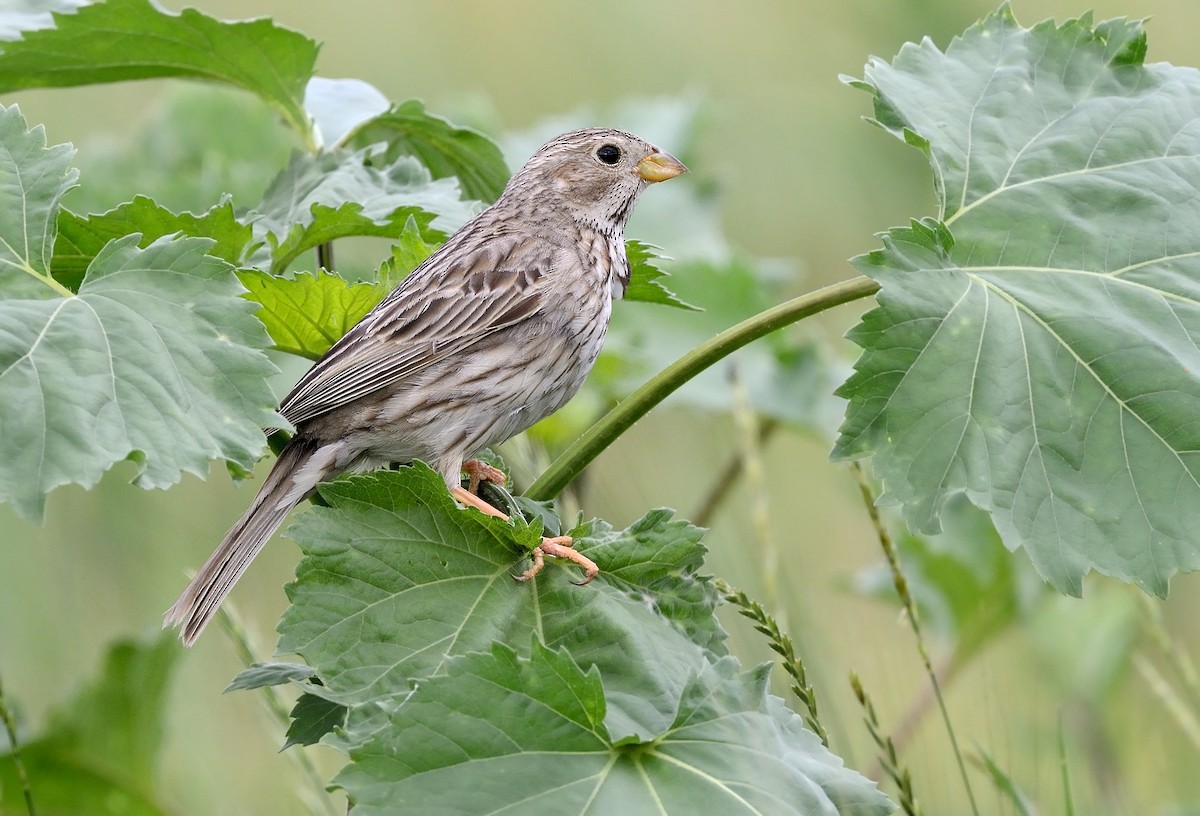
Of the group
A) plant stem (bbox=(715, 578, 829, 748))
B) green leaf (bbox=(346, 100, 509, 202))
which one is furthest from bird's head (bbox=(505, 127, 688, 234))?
plant stem (bbox=(715, 578, 829, 748))

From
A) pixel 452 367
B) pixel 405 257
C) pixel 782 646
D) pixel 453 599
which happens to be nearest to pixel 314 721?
pixel 453 599

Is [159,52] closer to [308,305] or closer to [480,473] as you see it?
[308,305]

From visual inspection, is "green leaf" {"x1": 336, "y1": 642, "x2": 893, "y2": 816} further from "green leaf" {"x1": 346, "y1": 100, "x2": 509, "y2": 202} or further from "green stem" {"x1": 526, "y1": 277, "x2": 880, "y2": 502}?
"green leaf" {"x1": 346, "y1": 100, "x2": 509, "y2": 202}

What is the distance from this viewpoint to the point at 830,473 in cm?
774

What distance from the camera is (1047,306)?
2539mm

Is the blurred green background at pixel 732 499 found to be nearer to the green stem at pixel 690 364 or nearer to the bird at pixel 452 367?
the bird at pixel 452 367

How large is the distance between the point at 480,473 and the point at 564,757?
1354mm

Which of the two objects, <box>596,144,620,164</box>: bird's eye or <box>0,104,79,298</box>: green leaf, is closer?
<box>0,104,79,298</box>: green leaf

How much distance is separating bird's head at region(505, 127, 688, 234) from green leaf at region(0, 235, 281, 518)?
1.91m

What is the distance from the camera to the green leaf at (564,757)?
199cm

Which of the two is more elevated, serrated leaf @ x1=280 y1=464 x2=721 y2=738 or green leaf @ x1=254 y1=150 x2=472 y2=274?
green leaf @ x1=254 y1=150 x2=472 y2=274

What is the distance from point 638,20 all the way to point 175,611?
7.64m

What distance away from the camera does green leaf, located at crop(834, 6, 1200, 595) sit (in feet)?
7.75

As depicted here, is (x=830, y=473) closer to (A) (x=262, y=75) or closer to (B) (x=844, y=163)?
(B) (x=844, y=163)
